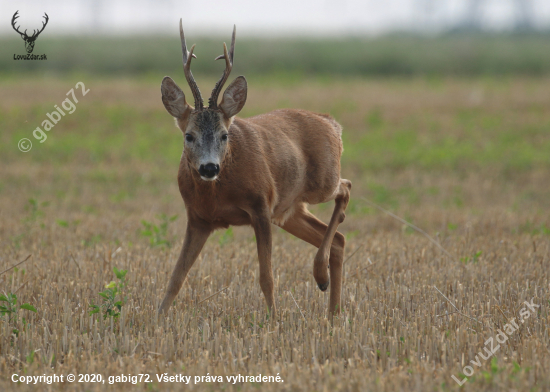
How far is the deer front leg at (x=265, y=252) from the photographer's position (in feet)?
19.8

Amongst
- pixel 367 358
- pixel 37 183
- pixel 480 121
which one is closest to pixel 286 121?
pixel 367 358

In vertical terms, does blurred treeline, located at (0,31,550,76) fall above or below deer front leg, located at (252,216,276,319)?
below

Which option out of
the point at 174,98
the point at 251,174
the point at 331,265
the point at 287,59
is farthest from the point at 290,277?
the point at 287,59

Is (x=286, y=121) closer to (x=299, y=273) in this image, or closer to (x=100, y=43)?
(x=299, y=273)

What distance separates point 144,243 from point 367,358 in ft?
16.8

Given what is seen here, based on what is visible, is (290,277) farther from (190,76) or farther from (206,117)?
(190,76)

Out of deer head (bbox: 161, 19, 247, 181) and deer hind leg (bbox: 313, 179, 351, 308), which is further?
deer hind leg (bbox: 313, 179, 351, 308)

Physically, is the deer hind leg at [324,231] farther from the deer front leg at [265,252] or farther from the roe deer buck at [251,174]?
the deer front leg at [265,252]

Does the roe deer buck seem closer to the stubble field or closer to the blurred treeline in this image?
the stubble field

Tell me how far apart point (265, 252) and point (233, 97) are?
1.38m

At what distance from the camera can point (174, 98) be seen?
5.94 m

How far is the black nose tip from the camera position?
5406 mm

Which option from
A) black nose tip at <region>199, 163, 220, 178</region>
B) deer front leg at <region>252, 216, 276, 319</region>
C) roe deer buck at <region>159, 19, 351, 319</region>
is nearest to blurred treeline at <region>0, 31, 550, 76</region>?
roe deer buck at <region>159, 19, 351, 319</region>

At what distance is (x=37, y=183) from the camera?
49.0ft
